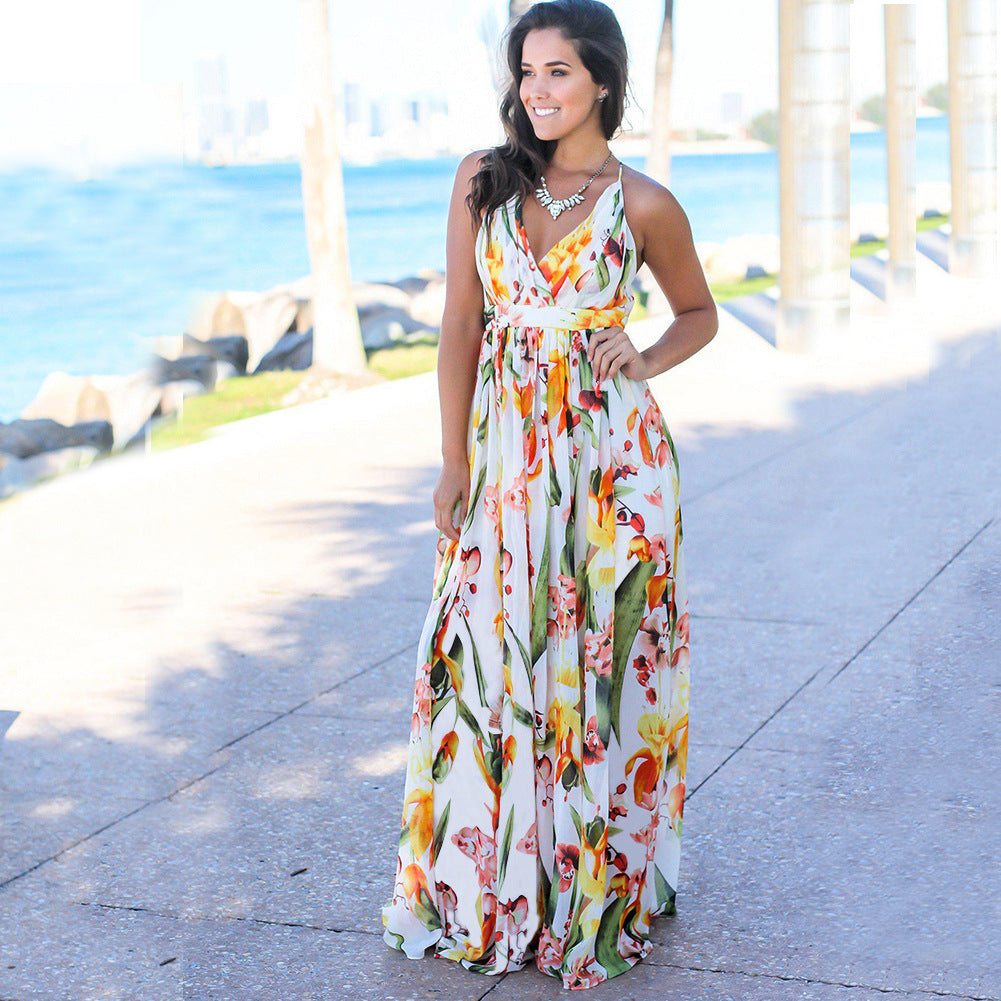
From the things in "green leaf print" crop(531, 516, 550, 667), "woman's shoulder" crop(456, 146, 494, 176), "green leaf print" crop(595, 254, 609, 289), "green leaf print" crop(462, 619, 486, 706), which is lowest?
"green leaf print" crop(462, 619, 486, 706)

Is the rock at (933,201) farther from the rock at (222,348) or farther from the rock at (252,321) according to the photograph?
the rock at (222,348)

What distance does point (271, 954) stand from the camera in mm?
3346

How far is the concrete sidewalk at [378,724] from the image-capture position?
3.32 meters

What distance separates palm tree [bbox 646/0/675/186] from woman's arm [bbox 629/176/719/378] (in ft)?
47.8

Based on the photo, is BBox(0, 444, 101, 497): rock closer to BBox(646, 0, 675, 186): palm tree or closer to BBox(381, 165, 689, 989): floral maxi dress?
BBox(646, 0, 675, 186): palm tree

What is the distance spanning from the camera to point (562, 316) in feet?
10.3

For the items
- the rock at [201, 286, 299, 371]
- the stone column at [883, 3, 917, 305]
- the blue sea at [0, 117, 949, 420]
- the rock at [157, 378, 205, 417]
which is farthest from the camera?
the blue sea at [0, 117, 949, 420]

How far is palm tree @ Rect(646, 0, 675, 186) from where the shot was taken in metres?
17.5

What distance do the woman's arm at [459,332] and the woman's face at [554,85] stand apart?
191 mm

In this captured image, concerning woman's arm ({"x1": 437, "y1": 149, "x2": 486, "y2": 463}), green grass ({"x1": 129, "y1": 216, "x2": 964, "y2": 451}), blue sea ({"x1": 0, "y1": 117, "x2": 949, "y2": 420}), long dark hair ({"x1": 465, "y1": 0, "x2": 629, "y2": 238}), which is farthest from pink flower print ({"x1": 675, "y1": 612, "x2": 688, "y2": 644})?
blue sea ({"x1": 0, "y1": 117, "x2": 949, "y2": 420})

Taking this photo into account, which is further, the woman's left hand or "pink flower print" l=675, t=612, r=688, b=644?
"pink flower print" l=675, t=612, r=688, b=644

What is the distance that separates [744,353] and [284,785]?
28.9 ft

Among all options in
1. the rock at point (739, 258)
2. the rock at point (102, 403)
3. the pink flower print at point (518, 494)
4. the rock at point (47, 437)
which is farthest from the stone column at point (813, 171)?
the rock at point (739, 258)

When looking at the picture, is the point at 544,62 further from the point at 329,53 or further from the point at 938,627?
the point at 329,53
